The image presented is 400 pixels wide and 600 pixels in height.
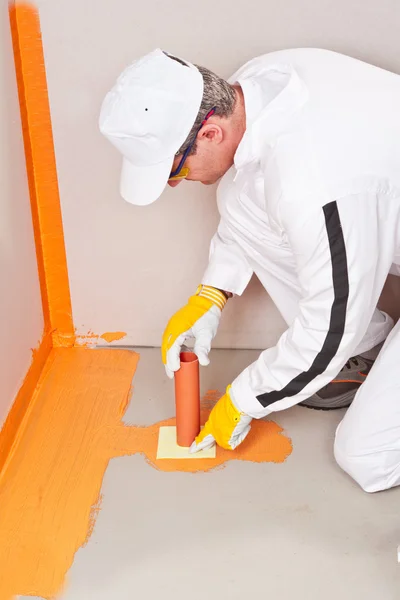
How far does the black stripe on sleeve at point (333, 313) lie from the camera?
152 cm

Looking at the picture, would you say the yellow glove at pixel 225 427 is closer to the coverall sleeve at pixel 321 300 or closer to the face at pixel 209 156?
the coverall sleeve at pixel 321 300

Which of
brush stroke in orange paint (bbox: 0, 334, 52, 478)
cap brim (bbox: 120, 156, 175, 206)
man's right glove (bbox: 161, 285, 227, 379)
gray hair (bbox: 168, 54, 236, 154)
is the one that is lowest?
brush stroke in orange paint (bbox: 0, 334, 52, 478)

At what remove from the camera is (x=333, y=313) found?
1.61 meters

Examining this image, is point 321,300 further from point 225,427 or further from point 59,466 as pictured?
point 59,466

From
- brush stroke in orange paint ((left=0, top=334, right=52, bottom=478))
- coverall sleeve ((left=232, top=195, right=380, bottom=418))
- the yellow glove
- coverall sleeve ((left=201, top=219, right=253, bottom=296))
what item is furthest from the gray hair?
brush stroke in orange paint ((left=0, top=334, right=52, bottom=478))

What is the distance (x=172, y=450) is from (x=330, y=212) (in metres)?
0.86

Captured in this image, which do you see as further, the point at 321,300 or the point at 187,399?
the point at 187,399

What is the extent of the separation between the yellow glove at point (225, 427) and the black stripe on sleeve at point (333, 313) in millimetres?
94

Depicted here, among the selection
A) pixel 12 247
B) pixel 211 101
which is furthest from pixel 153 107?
pixel 12 247

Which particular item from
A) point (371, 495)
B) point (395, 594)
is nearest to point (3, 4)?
point (371, 495)

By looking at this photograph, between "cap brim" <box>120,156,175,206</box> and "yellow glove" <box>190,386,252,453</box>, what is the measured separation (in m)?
0.57

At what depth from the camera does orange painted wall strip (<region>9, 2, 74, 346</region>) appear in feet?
6.86

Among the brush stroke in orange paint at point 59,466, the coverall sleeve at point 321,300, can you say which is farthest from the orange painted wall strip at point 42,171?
the coverall sleeve at point 321,300

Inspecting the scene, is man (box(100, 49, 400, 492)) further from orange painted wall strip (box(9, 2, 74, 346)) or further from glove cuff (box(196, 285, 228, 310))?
orange painted wall strip (box(9, 2, 74, 346))
